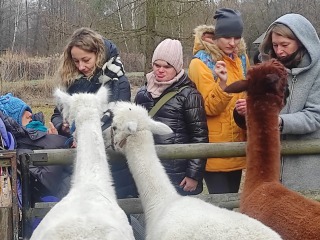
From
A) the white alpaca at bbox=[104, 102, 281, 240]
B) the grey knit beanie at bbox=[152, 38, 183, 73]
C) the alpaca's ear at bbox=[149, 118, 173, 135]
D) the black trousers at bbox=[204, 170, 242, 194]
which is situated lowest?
the black trousers at bbox=[204, 170, 242, 194]

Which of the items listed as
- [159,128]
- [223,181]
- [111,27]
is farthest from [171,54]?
[111,27]

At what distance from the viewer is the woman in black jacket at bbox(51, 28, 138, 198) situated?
3996 mm

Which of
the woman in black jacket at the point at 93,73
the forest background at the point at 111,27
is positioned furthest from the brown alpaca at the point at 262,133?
the forest background at the point at 111,27

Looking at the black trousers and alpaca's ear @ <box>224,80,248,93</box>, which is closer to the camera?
alpaca's ear @ <box>224,80,248,93</box>

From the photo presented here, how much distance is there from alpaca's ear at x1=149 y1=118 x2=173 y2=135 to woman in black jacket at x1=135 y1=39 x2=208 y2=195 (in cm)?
27

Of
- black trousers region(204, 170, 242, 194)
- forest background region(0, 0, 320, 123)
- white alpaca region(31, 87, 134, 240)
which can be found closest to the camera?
white alpaca region(31, 87, 134, 240)

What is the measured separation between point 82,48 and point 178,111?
0.84m

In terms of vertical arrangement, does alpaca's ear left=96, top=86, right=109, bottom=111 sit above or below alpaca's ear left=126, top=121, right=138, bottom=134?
above

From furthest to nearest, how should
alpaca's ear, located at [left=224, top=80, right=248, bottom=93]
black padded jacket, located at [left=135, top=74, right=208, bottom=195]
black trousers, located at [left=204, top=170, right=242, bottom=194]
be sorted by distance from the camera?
1. black trousers, located at [left=204, top=170, right=242, bottom=194]
2. black padded jacket, located at [left=135, top=74, right=208, bottom=195]
3. alpaca's ear, located at [left=224, top=80, right=248, bottom=93]

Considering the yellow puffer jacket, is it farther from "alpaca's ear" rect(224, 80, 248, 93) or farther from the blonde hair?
the blonde hair

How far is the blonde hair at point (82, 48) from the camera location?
400cm

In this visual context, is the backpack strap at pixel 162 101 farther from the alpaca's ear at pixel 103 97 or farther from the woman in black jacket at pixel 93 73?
the alpaca's ear at pixel 103 97

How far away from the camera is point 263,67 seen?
3.42 m

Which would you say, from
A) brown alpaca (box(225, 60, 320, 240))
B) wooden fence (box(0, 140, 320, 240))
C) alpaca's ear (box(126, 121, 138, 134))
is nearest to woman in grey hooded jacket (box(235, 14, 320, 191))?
wooden fence (box(0, 140, 320, 240))
